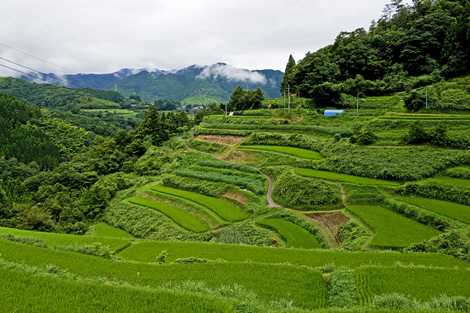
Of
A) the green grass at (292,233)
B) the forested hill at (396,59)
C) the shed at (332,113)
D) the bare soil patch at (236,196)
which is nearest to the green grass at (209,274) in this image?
the green grass at (292,233)

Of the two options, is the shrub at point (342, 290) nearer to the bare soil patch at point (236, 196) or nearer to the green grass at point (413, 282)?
the green grass at point (413, 282)

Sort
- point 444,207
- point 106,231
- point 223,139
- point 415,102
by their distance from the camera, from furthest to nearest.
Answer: point 223,139, point 415,102, point 106,231, point 444,207

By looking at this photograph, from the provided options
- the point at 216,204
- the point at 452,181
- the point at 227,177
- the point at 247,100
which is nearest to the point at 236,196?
the point at 216,204

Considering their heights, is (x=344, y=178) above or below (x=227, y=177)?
above

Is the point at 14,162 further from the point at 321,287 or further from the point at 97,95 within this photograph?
the point at 97,95

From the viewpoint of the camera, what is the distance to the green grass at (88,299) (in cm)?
837

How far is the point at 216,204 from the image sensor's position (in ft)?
92.7

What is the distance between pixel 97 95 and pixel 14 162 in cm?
11285

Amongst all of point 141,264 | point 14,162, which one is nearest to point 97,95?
point 14,162

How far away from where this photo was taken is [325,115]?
42.8 m

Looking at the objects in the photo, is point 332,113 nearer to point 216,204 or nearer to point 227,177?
point 227,177

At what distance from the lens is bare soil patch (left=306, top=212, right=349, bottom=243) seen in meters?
22.3

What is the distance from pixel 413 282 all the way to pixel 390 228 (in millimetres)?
8380

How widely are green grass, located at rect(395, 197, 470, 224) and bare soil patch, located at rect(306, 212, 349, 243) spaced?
3464 mm
